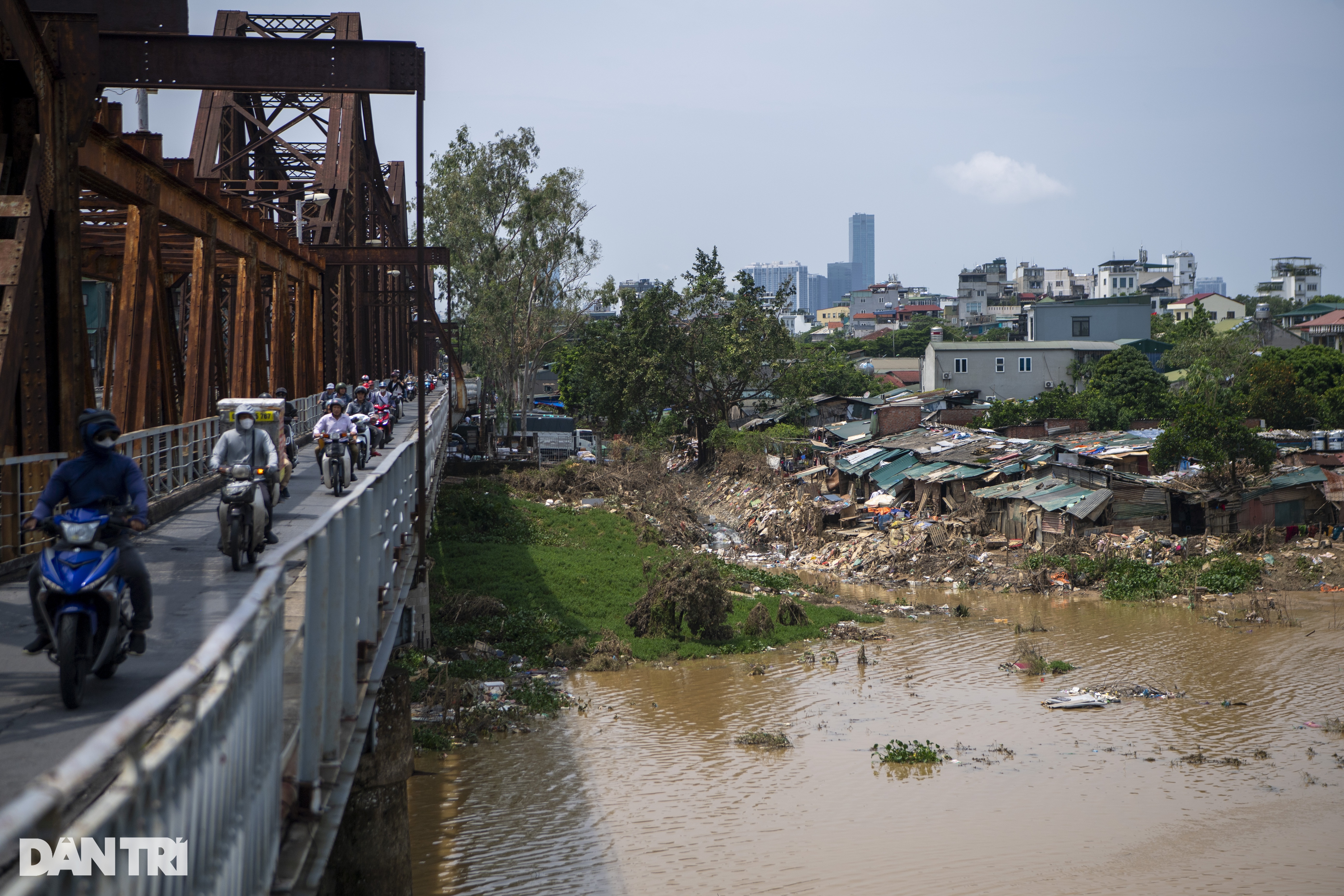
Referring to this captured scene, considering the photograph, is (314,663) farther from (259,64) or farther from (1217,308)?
(1217,308)

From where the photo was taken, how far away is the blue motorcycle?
5.33 meters

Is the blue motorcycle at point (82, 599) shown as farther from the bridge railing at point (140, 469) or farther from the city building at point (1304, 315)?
the city building at point (1304, 315)

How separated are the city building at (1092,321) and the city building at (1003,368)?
A: 9.63m

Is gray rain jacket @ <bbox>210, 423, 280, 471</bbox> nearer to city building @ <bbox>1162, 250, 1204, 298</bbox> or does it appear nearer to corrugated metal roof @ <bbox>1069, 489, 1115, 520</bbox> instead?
corrugated metal roof @ <bbox>1069, 489, 1115, 520</bbox>

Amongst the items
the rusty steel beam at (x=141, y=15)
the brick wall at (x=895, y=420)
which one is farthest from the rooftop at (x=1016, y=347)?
the rusty steel beam at (x=141, y=15)

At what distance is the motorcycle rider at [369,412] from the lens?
17.0m

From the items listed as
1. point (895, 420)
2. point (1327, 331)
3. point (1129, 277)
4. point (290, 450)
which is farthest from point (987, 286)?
point (290, 450)

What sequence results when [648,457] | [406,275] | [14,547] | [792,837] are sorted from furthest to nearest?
[406,275]
[648,457]
[792,837]
[14,547]

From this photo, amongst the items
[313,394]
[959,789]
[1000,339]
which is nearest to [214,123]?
[313,394]

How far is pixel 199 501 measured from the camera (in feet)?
46.7

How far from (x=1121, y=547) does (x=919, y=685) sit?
12241mm

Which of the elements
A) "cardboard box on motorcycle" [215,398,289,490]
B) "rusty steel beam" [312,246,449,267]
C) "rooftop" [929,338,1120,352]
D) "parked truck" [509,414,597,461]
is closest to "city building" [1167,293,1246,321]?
"rooftop" [929,338,1120,352]

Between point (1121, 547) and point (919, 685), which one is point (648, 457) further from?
point (919, 685)

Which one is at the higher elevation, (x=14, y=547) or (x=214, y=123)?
(x=214, y=123)
